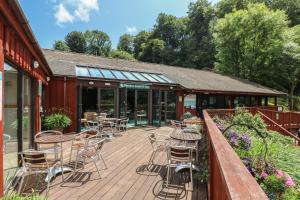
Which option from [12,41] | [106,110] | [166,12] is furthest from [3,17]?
[166,12]

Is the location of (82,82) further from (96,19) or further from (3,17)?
(96,19)

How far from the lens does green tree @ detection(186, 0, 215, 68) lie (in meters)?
35.5

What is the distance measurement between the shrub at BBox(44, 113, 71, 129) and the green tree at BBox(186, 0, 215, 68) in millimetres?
29517

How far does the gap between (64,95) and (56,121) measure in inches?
57.7

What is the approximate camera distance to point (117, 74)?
37.5ft

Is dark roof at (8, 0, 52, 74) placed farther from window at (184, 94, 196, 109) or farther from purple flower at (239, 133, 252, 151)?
window at (184, 94, 196, 109)

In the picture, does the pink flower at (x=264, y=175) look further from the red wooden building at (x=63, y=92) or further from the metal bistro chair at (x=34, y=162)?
the red wooden building at (x=63, y=92)

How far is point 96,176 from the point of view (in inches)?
180

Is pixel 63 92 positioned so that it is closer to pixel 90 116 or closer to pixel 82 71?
pixel 82 71

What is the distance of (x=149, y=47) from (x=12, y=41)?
38.6m

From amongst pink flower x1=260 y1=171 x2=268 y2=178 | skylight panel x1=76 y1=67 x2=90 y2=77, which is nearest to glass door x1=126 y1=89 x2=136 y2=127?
skylight panel x1=76 y1=67 x2=90 y2=77

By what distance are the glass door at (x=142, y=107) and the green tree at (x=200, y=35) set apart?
25360 mm

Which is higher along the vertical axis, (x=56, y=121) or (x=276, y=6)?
(x=276, y=6)

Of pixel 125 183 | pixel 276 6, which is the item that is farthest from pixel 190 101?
pixel 276 6
